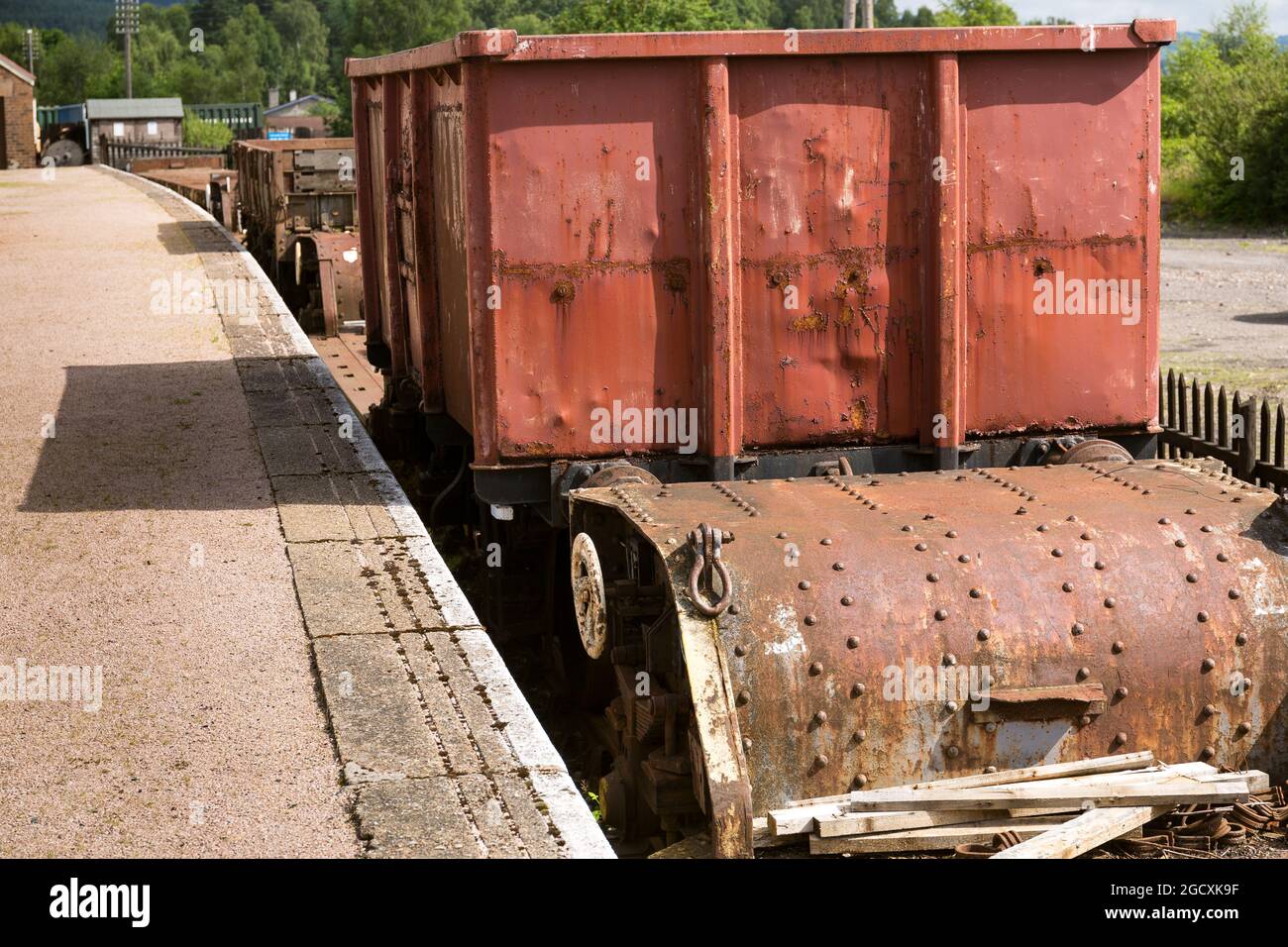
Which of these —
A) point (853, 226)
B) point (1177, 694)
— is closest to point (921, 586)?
point (1177, 694)

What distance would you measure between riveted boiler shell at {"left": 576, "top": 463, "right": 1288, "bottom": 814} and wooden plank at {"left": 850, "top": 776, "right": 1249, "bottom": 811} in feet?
0.71

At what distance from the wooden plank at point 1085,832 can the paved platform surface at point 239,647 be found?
1.26 m

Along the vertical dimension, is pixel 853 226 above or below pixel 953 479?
above

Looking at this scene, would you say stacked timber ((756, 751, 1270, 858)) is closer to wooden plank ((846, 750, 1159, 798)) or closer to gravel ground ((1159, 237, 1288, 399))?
wooden plank ((846, 750, 1159, 798))

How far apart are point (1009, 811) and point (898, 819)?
342 millimetres

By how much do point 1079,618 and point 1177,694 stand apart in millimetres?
395

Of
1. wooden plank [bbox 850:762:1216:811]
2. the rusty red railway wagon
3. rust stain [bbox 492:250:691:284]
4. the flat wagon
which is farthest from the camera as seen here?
the flat wagon

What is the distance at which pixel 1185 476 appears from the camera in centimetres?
574

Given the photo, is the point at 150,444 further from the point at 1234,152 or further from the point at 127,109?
the point at 127,109

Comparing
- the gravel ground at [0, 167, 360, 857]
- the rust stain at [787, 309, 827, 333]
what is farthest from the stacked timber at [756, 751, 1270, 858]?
the rust stain at [787, 309, 827, 333]

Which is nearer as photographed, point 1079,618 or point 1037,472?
point 1079,618

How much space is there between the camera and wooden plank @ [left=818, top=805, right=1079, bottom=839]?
14.7 ft

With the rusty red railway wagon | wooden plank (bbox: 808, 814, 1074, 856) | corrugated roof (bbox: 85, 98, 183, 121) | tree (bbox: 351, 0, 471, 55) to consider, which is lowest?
wooden plank (bbox: 808, 814, 1074, 856)

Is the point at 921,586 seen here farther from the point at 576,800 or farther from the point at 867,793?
the point at 576,800
